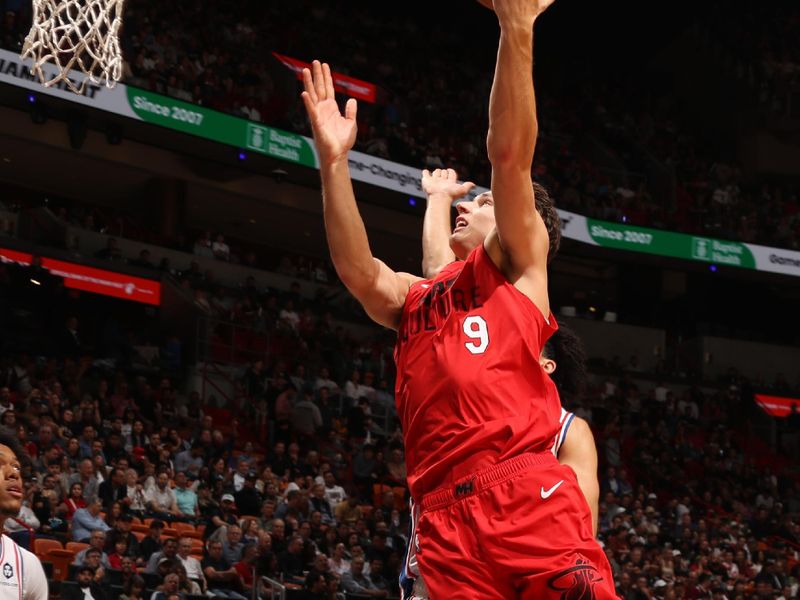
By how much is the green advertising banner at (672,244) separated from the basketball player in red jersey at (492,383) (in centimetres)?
1922

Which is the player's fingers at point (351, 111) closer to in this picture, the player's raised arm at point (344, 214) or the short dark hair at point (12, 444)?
the player's raised arm at point (344, 214)

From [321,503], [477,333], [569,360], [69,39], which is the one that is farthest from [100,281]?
[477,333]

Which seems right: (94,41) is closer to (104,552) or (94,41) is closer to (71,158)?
(104,552)

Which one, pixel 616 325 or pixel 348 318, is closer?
pixel 348 318

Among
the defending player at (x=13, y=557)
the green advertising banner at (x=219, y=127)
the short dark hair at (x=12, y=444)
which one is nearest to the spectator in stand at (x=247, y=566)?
the short dark hair at (x=12, y=444)

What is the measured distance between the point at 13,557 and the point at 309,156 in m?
15.2

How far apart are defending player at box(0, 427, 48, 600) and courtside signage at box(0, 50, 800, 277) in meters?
9.66

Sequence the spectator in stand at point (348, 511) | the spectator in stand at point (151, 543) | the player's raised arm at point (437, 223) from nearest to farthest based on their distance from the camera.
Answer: the player's raised arm at point (437, 223) → the spectator in stand at point (151, 543) → the spectator in stand at point (348, 511)

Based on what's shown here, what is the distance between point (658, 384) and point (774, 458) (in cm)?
245

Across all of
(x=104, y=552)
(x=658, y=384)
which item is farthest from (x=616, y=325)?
(x=104, y=552)

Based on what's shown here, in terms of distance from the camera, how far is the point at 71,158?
20156mm

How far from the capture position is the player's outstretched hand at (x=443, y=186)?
4.14 m

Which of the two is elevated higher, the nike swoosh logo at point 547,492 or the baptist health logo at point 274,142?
the baptist health logo at point 274,142

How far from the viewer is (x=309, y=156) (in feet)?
63.6
